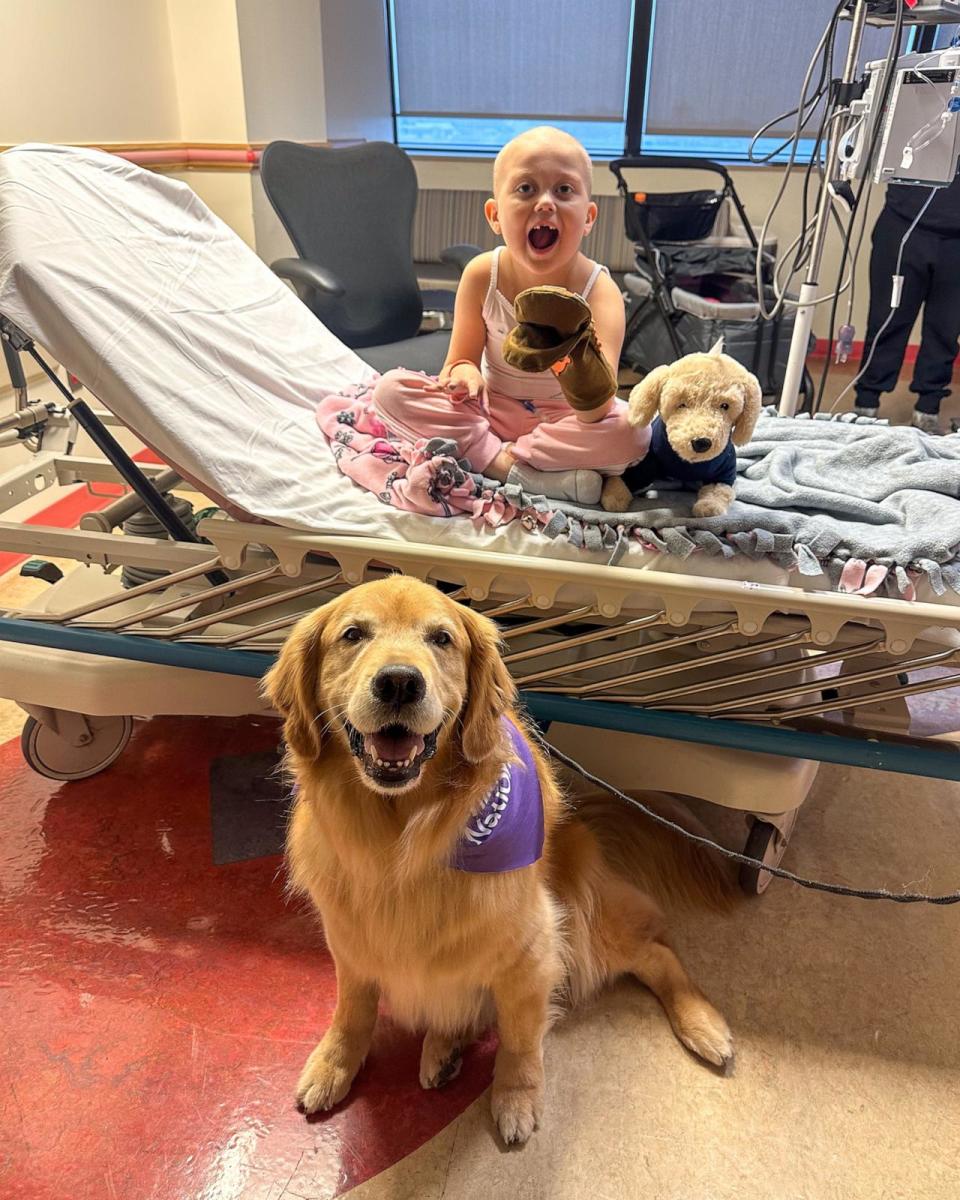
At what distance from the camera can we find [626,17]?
4.91 m

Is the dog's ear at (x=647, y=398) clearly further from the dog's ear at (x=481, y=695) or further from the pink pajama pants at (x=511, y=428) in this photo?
the dog's ear at (x=481, y=695)

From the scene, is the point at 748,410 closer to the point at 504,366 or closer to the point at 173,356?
the point at 504,366

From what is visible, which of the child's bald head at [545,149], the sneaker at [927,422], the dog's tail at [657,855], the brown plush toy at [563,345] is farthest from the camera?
the sneaker at [927,422]

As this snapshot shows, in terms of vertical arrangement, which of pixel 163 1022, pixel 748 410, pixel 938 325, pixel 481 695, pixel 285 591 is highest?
pixel 748 410

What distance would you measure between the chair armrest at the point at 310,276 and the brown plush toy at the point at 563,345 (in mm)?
1628

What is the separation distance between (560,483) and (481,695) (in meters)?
0.56

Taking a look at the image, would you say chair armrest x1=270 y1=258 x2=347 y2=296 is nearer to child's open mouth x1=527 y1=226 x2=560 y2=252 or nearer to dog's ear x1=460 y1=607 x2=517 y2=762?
child's open mouth x1=527 y1=226 x2=560 y2=252

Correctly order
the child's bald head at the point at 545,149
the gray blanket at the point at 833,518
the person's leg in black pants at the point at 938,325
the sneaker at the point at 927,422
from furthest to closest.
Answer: the sneaker at the point at 927,422 → the person's leg in black pants at the point at 938,325 → the child's bald head at the point at 545,149 → the gray blanket at the point at 833,518

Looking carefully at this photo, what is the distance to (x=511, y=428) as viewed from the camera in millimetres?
1623

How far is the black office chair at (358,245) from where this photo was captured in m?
2.81

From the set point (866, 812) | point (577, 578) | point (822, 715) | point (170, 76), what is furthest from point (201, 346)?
point (170, 76)

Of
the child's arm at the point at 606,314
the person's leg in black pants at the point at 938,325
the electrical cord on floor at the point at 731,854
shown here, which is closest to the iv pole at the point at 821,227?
the child's arm at the point at 606,314

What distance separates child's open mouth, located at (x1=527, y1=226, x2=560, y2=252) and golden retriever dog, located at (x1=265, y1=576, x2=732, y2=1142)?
0.76 meters

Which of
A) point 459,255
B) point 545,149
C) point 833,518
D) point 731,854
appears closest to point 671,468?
point 833,518
